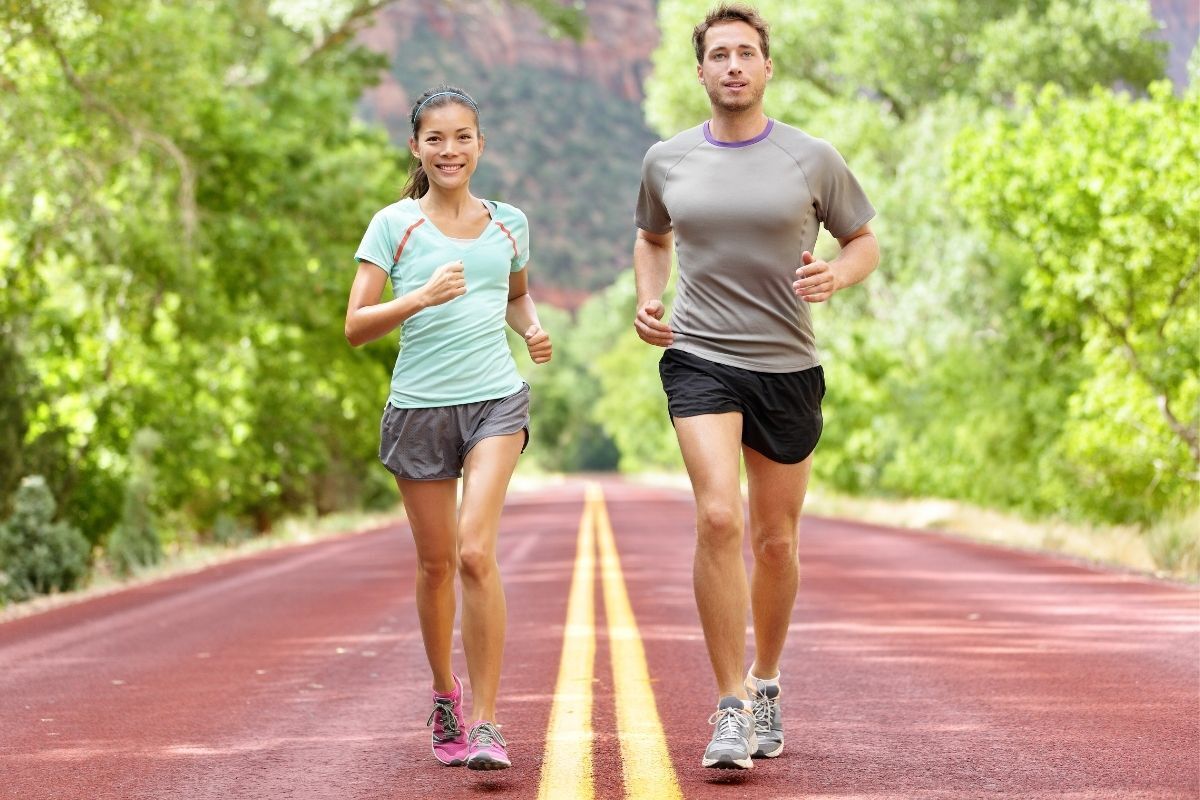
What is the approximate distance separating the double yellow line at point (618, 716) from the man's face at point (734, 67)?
223 centimetres

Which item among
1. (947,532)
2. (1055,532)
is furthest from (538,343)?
(947,532)

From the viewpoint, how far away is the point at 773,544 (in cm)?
582

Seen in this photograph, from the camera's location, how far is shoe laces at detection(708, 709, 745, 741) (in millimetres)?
5270

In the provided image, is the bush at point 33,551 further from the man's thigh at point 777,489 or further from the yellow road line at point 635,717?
the man's thigh at point 777,489

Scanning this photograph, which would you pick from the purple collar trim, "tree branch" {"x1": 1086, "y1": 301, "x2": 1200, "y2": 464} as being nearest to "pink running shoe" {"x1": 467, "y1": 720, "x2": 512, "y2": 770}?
the purple collar trim

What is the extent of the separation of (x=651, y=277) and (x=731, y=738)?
64.5 inches

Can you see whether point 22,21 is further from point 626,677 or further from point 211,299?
point 626,677

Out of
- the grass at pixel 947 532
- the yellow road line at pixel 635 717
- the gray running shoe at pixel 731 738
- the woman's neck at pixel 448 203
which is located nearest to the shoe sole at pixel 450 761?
the yellow road line at pixel 635 717

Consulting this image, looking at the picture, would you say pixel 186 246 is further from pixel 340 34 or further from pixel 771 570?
pixel 771 570

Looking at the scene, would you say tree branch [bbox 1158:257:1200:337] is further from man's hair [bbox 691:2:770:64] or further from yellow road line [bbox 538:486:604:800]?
man's hair [bbox 691:2:770:64]

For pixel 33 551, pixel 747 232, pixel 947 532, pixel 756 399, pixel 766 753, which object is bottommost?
pixel 947 532

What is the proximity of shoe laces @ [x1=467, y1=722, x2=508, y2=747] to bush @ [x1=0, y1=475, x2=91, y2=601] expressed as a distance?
10654 millimetres

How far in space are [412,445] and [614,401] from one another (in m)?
83.5

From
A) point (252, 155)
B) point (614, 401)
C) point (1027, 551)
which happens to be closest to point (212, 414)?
point (252, 155)
